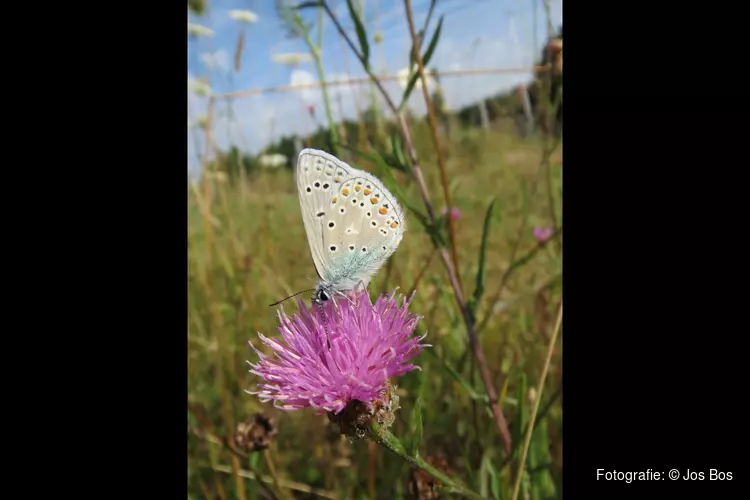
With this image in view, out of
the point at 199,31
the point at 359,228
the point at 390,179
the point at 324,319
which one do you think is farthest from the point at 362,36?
the point at 199,31

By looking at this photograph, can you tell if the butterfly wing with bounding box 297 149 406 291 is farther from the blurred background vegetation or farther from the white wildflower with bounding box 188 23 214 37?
the white wildflower with bounding box 188 23 214 37

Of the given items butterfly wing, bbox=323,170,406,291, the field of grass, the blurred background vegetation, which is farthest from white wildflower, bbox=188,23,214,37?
butterfly wing, bbox=323,170,406,291

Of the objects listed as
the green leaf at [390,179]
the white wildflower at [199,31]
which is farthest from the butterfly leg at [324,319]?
the white wildflower at [199,31]

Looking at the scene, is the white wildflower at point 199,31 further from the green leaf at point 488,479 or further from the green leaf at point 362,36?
the green leaf at point 488,479
